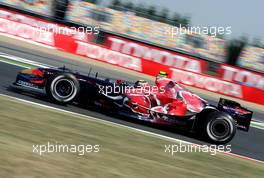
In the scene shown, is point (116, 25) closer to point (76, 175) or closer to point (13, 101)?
point (13, 101)

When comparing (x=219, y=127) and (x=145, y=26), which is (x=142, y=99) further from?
(x=145, y=26)

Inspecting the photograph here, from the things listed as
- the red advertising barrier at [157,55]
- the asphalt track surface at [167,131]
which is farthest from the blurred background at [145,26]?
the asphalt track surface at [167,131]

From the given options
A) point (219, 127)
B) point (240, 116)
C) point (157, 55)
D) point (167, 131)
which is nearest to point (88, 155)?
point (167, 131)

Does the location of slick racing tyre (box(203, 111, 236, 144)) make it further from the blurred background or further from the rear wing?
the blurred background

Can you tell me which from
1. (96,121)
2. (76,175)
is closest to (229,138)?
(96,121)

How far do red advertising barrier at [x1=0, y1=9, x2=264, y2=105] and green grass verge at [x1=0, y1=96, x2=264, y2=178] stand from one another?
10492 mm

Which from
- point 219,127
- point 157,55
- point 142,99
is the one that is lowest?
point 219,127

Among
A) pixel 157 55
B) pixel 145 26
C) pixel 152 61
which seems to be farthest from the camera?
pixel 145 26

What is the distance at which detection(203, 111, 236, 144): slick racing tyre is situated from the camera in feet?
30.9

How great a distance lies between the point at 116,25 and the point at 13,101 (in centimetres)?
1960

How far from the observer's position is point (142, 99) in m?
9.51

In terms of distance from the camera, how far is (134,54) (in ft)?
68.1

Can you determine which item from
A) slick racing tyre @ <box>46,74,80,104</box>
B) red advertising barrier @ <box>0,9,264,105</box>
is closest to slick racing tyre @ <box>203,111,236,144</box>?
slick racing tyre @ <box>46,74,80,104</box>

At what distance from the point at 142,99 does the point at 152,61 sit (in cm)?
1014
